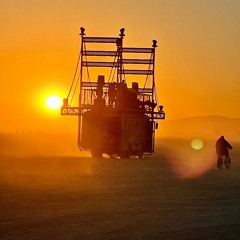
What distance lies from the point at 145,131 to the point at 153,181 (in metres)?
25.6

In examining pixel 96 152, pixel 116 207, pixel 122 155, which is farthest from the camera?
pixel 96 152

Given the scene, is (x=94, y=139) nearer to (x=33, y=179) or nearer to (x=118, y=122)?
(x=118, y=122)

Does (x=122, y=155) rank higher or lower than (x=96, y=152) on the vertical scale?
lower

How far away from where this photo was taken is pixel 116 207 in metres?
18.5

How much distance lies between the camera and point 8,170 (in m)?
32.7

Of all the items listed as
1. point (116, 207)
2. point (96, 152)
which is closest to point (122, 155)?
point (96, 152)

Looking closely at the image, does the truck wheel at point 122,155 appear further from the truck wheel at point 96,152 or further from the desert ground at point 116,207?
the desert ground at point 116,207

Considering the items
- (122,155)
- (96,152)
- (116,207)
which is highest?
(96,152)

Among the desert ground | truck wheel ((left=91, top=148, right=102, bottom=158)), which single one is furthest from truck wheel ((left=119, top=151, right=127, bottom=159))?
the desert ground

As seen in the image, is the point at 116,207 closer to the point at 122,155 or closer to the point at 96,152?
the point at 122,155

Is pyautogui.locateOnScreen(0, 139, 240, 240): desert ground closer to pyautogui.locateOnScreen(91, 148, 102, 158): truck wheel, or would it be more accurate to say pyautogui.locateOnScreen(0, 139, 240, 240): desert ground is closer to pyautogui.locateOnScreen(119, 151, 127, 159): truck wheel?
pyautogui.locateOnScreen(119, 151, 127, 159): truck wheel

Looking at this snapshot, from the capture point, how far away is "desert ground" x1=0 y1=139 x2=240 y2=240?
563 inches

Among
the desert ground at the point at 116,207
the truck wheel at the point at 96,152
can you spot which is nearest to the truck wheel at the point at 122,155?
the truck wheel at the point at 96,152

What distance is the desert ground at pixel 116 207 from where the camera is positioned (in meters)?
14.3
